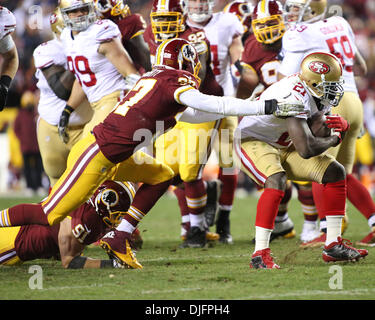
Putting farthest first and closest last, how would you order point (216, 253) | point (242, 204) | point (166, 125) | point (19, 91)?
point (19, 91) < point (242, 204) < point (216, 253) < point (166, 125)

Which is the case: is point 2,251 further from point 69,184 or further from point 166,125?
point 166,125

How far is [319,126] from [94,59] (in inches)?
84.8

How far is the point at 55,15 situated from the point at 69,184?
2634 millimetres

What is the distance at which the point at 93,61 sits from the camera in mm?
5789

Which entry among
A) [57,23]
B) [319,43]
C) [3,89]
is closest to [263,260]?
[319,43]

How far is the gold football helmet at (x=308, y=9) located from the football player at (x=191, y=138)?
79cm

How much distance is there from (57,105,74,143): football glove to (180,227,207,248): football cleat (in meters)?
1.32

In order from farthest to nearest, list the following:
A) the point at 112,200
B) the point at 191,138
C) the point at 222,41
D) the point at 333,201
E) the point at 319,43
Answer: the point at 222,41, the point at 191,138, the point at 319,43, the point at 112,200, the point at 333,201

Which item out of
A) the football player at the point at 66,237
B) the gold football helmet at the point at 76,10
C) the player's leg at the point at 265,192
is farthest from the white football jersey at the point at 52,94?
the player's leg at the point at 265,192

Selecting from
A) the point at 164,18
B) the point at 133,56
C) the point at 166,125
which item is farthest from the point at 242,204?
the point at 166,125

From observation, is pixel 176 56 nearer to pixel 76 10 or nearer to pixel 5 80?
pixel 5 80

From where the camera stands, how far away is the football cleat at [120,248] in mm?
4496

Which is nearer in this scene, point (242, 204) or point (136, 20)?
point (136, 20)
